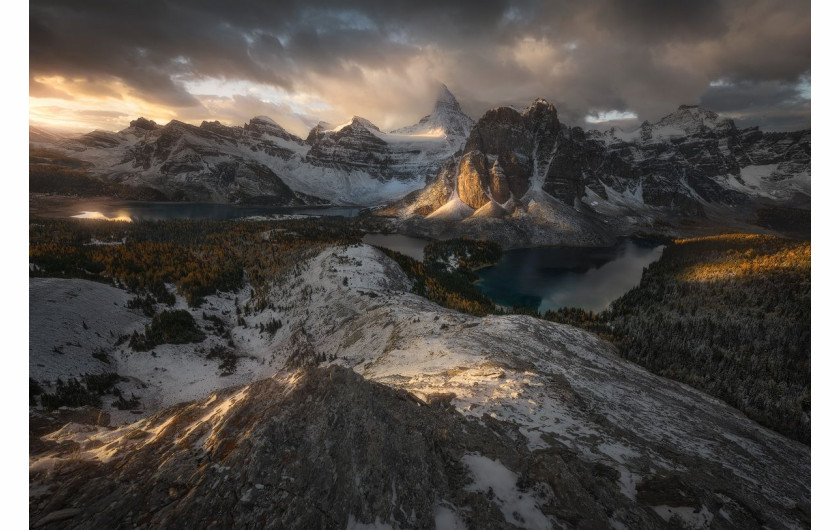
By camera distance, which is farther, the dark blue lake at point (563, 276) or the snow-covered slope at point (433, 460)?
the dark blue lake at point (563, 276)

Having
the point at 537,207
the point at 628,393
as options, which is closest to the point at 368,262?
the point at 628,393

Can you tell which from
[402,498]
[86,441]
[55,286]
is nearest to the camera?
[402,498]

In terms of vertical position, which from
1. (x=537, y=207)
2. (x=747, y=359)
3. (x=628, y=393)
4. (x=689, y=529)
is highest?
(x=537, y=207)

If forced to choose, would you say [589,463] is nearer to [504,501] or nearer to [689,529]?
[689,529]

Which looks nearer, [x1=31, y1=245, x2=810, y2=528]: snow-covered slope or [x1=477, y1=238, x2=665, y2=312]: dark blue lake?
[x1=31, y1=245, x2=810, y2=528]: snow-covered slope
